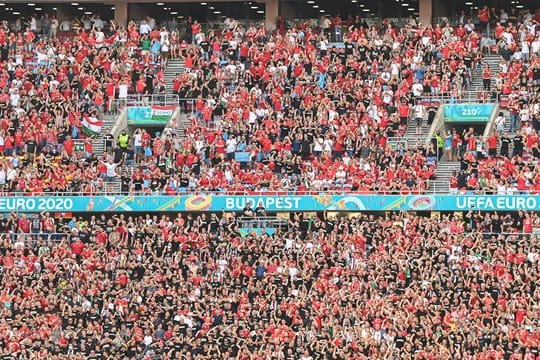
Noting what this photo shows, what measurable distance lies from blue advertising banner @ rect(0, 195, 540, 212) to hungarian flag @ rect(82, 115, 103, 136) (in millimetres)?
3608

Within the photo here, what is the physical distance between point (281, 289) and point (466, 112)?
10124mm

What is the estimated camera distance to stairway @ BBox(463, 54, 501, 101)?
2286 inches

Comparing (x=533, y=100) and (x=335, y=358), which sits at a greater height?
(x=533, y=100)

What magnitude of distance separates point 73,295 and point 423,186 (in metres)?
10.7


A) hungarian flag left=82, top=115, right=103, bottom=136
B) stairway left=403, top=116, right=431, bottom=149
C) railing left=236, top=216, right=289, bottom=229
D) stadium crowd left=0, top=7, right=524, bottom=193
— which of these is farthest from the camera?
hungarian flag left=82, top=115, right=103, bottom=136

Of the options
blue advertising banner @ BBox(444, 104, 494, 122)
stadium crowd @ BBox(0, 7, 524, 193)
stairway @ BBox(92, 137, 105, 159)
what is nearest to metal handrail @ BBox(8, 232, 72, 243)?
stadium crowd @ BBox(0, 7, 524, 193)

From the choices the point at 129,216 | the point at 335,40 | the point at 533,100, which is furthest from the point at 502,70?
the point at 129,216

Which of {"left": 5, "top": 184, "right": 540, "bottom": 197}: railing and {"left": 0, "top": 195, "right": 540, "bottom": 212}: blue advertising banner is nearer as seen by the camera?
{"left": 0, "top": 195, "right": 540, "bottom": 212}: blue advertising banner

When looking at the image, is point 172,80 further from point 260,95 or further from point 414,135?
point 414,135

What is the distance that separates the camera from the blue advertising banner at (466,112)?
57.3m

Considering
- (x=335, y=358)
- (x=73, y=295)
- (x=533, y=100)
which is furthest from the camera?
(x=533, y=100)

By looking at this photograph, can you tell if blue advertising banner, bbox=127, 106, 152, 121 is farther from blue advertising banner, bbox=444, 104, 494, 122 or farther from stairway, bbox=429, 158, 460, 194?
stairway, bbox=429, 158, 460, 194

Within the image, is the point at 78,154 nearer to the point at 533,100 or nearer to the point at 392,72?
the point at 392,72

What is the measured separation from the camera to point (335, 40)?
62625 millimetres
